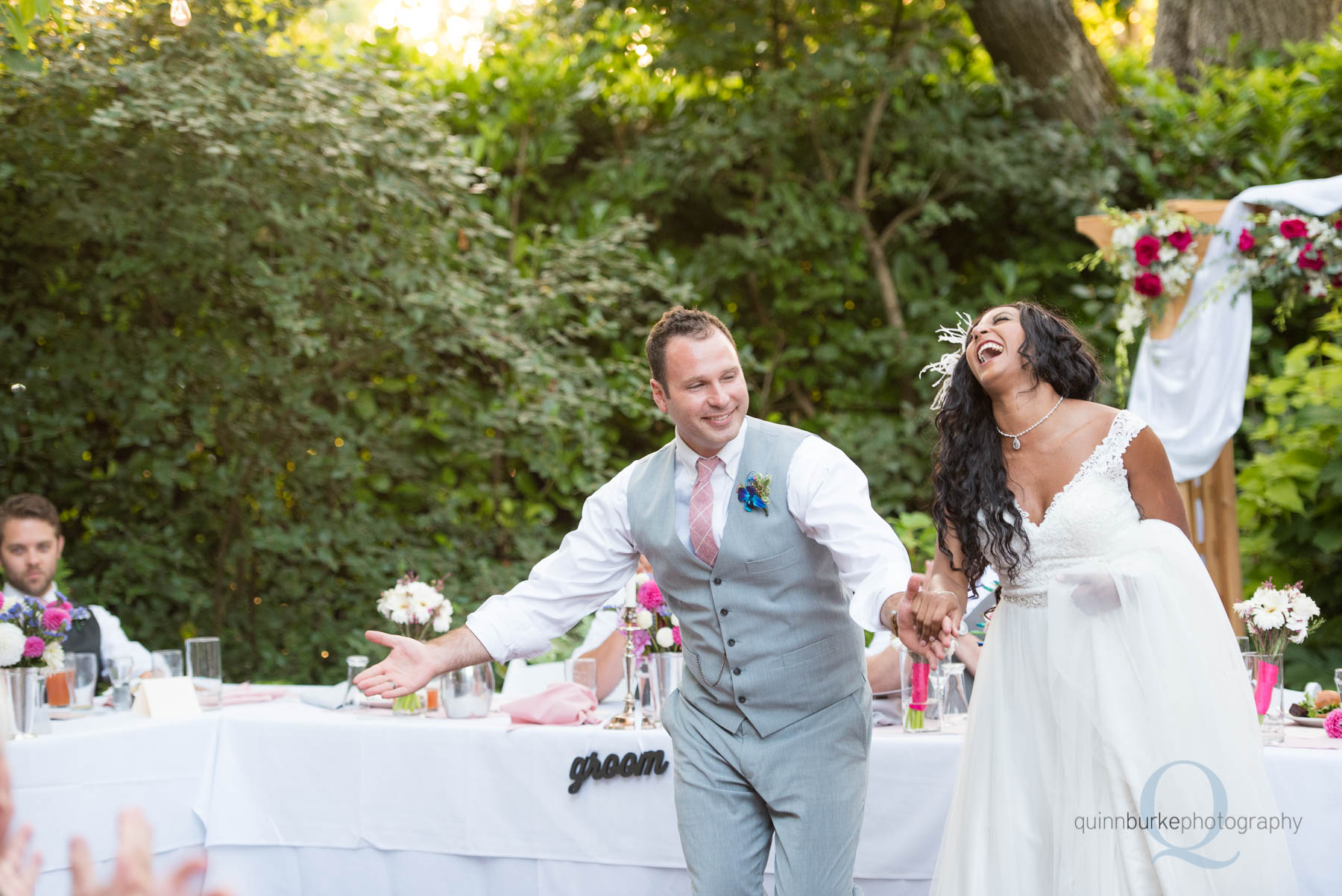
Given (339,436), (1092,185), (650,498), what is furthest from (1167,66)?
(650,498)

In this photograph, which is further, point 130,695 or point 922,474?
point 922,474

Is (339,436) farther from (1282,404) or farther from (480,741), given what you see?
(1282,404)

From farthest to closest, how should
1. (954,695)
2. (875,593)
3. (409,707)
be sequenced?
1. (409,707)
2. (954,695)
3. (875,593)

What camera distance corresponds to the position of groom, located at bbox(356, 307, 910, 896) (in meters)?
2.43

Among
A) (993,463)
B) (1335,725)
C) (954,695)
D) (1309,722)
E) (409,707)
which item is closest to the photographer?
(993,463)

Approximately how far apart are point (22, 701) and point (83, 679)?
527mm

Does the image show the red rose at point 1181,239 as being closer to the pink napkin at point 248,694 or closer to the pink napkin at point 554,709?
the pink napkin at point 554,709

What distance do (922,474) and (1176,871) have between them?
478 centimetres

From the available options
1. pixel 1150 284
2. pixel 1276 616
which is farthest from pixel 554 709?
pixel 1150 284

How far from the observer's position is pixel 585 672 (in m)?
3.74

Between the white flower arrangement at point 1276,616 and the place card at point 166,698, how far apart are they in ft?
10.0

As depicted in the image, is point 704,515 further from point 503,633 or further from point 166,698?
point 166,698

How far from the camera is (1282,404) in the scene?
631 cm

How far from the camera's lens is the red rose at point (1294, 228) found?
4664 mm
